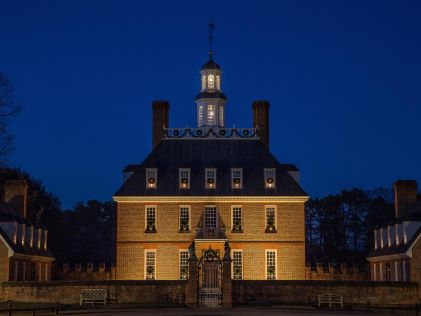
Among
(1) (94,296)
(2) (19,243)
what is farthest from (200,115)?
(1) (94,296)

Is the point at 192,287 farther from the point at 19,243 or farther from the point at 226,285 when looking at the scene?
the point at 19,243

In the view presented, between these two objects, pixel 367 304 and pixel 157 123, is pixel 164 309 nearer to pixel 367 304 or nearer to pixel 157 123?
pixel 367 304

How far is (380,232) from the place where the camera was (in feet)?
177

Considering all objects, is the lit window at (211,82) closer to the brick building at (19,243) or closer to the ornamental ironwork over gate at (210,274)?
the brick building at (19,243)

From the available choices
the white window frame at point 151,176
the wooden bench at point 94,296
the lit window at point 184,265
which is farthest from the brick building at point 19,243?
the lit window at point 184,265

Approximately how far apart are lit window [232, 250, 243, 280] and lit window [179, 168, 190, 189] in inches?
221

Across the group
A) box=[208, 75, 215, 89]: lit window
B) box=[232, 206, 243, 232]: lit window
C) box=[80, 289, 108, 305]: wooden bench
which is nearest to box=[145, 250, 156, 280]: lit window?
box=[232, 206, 243, 232]: lit window

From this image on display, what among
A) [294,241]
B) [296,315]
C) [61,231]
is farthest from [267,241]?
[61,231]

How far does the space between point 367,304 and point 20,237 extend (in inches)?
858

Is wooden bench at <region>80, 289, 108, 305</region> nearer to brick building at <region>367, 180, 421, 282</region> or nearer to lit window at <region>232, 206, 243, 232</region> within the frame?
lit window at <region>232, 206, 243, 232</region>

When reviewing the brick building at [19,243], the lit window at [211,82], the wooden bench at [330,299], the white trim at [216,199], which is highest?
the lit window at [211,82]

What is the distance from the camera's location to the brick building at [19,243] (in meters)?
44.1

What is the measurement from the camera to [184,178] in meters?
55.0

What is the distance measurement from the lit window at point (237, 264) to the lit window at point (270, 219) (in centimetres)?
245
